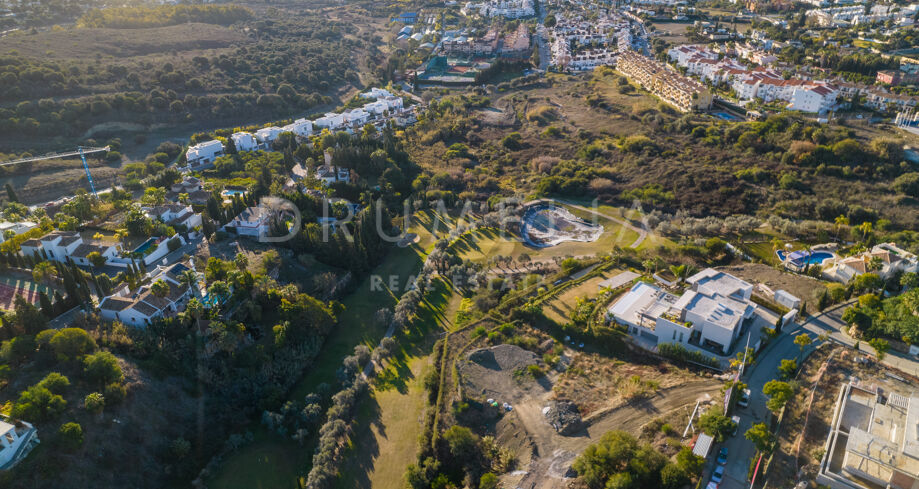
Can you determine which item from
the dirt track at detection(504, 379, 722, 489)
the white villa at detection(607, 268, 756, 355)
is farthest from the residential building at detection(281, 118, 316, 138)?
the dirt track at detection(504, 379, 722, 489)

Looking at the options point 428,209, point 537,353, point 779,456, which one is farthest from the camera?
point 428,209

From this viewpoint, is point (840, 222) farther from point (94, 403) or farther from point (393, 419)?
point (94, 403)

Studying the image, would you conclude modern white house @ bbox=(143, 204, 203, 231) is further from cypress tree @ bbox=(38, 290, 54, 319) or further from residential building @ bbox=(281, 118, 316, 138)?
residential building @ bbox=(281, 118, 316, 138)

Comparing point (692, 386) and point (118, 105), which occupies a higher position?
point (118, 105)

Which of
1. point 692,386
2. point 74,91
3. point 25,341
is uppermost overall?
point 74,91

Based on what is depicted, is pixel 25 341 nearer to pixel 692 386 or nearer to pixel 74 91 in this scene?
pixel 692 386

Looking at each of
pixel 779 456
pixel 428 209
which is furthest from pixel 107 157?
pixel 779 456
